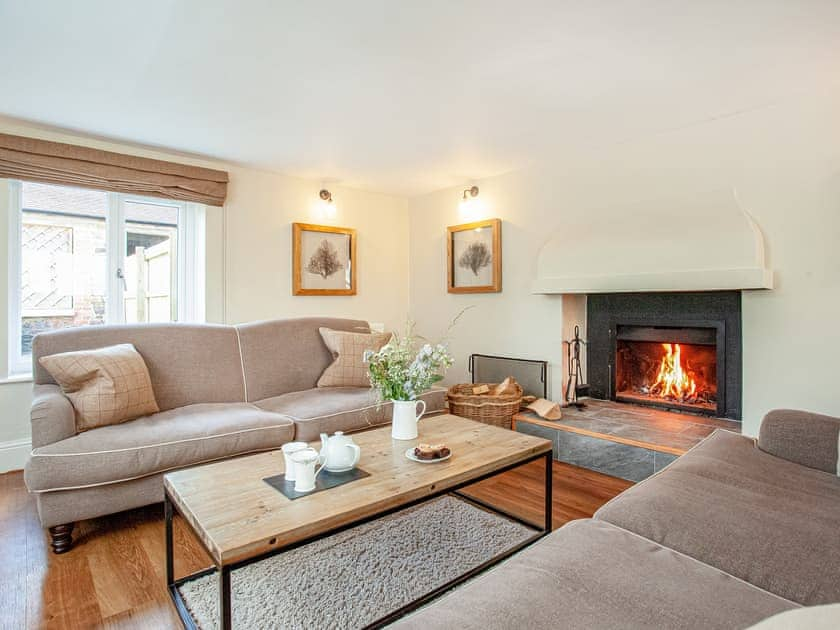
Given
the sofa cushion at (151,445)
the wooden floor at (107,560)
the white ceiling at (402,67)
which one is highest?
the white ceiling at (402,67)

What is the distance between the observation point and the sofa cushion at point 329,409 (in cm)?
274

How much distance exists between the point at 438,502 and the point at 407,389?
0.80 meters

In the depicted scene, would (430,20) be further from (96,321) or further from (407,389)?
(96,321)

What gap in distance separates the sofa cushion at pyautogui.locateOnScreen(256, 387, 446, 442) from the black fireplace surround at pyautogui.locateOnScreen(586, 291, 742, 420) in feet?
4.71

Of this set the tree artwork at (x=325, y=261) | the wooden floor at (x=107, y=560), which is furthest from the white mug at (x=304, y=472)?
the tree artwork at (x=325, y=261)

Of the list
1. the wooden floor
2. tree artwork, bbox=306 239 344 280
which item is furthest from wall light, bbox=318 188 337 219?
the wooden floor

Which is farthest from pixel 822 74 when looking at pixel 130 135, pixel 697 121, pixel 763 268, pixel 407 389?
pixel 130 135

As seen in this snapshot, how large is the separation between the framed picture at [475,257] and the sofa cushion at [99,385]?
2.70m

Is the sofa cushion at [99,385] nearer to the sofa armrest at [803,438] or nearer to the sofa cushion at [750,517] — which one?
the sofa cushion at [750,517]

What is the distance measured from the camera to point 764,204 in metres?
2.68

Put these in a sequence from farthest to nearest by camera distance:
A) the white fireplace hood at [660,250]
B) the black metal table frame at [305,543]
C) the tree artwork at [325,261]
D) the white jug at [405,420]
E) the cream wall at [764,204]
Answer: the tree artwork at [325,261] → the white fireplace hood at [660,250] → the cream wall at [764,204] → the white jug at [405,420] → the black metal table frame at [305,543]

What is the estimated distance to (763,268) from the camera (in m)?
2.62

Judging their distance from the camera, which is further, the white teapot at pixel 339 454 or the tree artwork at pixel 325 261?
the tree artwork at pixel 325 261

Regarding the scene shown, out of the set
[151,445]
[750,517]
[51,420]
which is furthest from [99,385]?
[750,517]
